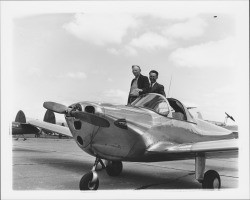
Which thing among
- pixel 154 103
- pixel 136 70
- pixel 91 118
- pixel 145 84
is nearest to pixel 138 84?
pixel 145 84

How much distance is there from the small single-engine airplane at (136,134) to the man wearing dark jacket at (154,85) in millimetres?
435

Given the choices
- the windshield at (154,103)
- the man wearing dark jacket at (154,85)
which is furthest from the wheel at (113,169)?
the man wearing dark jacket at (154,85)

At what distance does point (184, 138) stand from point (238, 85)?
2.10m

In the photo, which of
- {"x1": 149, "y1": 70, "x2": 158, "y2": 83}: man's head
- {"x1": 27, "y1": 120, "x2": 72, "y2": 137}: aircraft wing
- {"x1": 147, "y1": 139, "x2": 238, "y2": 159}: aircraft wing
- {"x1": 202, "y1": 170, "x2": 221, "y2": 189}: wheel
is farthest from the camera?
{"x1": 27, "y1": 120, "x2": 72, "y2": 137}: aircraft wing

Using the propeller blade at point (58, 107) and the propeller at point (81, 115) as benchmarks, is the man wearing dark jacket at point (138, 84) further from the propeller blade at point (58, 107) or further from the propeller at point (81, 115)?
the propeller blade at point (58, 107)

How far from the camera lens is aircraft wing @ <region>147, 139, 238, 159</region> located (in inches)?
223

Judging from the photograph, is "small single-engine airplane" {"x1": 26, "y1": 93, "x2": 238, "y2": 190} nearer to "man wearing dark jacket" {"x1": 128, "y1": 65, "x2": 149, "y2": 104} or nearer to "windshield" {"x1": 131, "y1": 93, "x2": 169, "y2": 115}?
"windshield" {"x1": 131, "y1": 93, "x2": 169, "y2": 115}

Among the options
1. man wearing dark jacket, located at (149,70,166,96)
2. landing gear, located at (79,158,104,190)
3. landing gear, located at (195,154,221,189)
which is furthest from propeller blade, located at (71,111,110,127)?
landing gear, located at (195,154,221,189)

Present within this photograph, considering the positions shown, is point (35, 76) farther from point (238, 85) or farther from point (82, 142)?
point (238, 85)

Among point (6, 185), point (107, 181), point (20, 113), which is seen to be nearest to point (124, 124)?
point (107, 181)

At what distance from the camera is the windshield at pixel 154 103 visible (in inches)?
255

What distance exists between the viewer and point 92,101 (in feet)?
17.7

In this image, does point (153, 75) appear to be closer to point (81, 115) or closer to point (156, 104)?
point (156, 104)

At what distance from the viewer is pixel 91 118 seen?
522 cm
